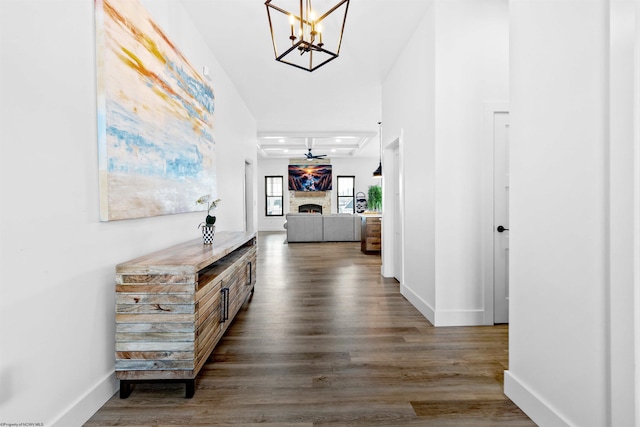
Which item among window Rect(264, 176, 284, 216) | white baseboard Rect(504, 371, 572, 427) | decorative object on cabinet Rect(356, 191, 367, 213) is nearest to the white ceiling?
white baseboard Rect(504, 371, 572, 427)

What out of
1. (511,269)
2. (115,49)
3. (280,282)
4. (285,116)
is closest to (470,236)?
(511,269)

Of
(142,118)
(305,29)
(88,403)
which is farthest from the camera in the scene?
(305,29)

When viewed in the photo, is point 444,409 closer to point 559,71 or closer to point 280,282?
point 559,71

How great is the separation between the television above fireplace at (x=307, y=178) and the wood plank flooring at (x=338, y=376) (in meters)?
9.35

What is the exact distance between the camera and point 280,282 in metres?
4.46

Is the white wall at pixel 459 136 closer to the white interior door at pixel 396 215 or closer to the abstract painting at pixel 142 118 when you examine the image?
the white interior door at pixel 396 215

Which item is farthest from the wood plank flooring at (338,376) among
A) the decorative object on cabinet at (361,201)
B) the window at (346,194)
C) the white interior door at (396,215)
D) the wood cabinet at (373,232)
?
the window at (346,194)

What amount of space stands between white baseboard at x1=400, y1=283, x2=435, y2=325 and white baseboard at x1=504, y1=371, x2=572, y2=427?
109 centimetres

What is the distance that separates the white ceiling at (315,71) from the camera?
2959 millimetres

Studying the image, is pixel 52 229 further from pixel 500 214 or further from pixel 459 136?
pixel 500 214

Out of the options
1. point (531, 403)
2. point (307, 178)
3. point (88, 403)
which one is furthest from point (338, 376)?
point (307, 178)

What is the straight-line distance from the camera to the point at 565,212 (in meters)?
1.41

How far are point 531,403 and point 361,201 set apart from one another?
36.6ft

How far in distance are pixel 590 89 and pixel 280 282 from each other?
3880 mm
